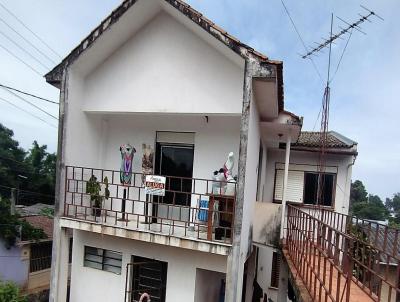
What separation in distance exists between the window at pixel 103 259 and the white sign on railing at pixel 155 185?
2449mm

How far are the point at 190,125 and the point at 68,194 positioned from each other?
3.38 m

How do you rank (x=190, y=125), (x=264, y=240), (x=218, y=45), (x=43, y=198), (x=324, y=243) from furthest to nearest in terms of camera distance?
(x=43, y=198) → (x=264, y=240) → (x=190, y=125) → (x=218, y=45) → (x=324, y=243)

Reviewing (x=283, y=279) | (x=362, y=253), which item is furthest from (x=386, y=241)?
(x=283, y=279)

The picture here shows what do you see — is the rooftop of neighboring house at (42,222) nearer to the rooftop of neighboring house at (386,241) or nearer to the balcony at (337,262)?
the balcony at (337,262)

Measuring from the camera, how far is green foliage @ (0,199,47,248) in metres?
17.1

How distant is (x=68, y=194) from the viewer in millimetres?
8086

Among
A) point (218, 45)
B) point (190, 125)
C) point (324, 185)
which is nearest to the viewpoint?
point (218, 45)

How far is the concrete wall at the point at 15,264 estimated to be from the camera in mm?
17234

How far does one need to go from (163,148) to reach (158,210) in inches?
64.1

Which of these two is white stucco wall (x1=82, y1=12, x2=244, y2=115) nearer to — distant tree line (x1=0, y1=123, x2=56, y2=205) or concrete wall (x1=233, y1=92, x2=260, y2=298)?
concrete wall (x1=233, y1=92, x2=260, y2=298)

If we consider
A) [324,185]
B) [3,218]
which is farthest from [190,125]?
[3,218]

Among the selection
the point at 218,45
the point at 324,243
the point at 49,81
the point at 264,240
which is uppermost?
the point at 218,45

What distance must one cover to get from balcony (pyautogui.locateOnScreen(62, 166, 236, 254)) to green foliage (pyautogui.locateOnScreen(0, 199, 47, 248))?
11.1 metres

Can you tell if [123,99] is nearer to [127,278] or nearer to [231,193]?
[231,193]
